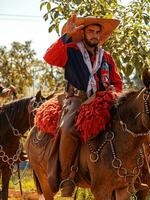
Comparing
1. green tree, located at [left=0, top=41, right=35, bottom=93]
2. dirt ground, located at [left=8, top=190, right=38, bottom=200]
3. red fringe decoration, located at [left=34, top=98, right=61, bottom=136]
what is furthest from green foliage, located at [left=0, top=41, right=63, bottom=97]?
red fringe decoration, located at [left=34, top=98, right=61, bottom=136]

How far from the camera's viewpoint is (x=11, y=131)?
862 centimetres

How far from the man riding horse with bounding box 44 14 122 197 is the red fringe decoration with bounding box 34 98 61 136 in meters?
0.24

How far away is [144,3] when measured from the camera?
7578 mm

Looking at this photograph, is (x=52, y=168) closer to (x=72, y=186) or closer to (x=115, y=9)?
(x=72, y=186)

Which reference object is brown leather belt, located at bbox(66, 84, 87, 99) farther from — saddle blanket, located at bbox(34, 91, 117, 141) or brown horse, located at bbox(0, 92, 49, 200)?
brown horse, located at bbox(0, 92, 49, 200)

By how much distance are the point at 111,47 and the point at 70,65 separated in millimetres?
1872

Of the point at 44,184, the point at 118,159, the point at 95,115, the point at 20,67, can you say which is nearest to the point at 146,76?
the point at 95,115

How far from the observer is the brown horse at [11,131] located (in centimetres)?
853

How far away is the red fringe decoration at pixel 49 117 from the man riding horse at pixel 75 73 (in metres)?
0.24

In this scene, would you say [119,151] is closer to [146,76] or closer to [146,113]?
[146,113]

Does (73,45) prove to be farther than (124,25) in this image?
No

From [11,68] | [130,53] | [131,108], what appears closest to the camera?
[131,108]

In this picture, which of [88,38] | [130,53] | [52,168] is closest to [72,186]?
[52,168]

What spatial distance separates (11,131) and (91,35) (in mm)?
3306
